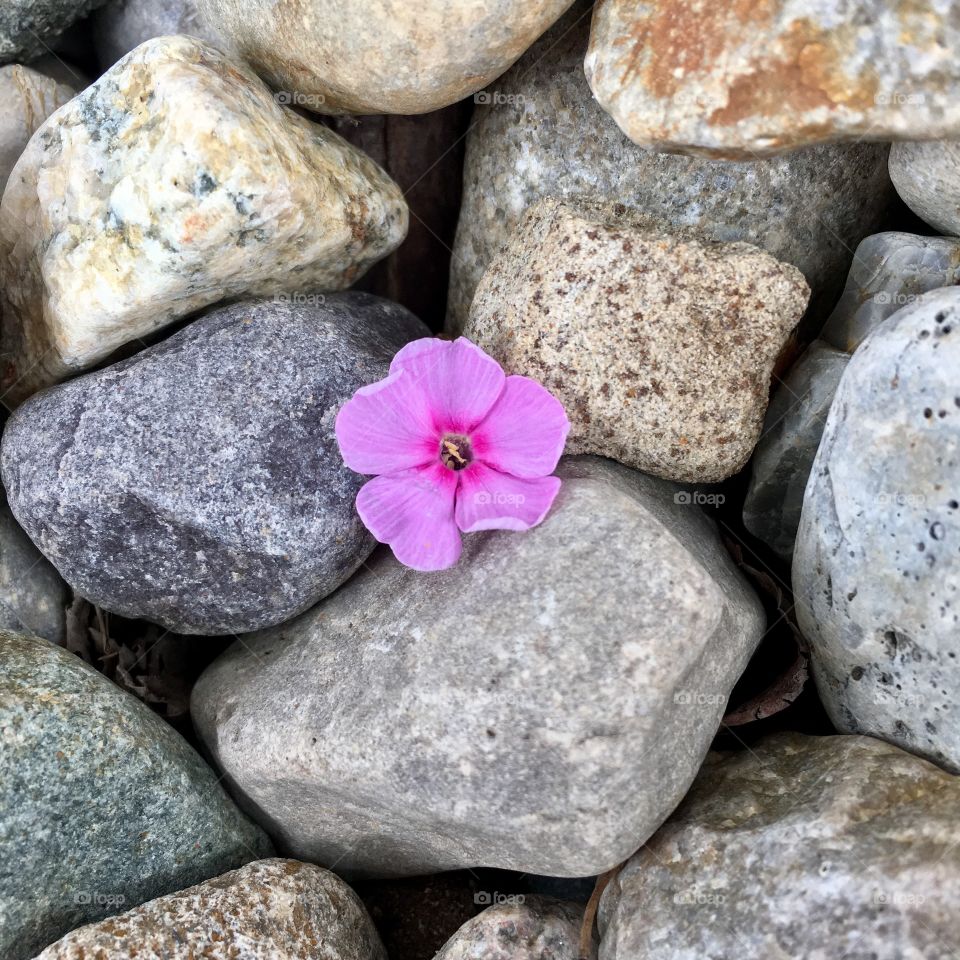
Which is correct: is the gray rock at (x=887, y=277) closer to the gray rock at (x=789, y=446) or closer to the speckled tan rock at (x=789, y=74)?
the gray rock at (x=789, y=446)

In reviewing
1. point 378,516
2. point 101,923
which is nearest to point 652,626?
point 378,516

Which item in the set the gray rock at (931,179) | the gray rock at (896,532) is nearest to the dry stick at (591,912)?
the gray rock at (896,532)

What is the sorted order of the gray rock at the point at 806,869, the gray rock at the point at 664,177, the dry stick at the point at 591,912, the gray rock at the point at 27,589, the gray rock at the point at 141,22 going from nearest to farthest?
the gray rock at the point at 806,869, the dry stick at the point at 591,912, the gray rock at the point at 664,177, the gray rock at the point at 27,589, the gray rock at the point at 141,22

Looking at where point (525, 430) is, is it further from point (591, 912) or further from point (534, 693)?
point (591, 912)

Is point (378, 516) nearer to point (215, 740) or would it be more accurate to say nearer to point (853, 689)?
point (215, 740)

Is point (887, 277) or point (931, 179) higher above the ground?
point (931, 179)

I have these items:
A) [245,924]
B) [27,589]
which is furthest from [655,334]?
[27,589]
